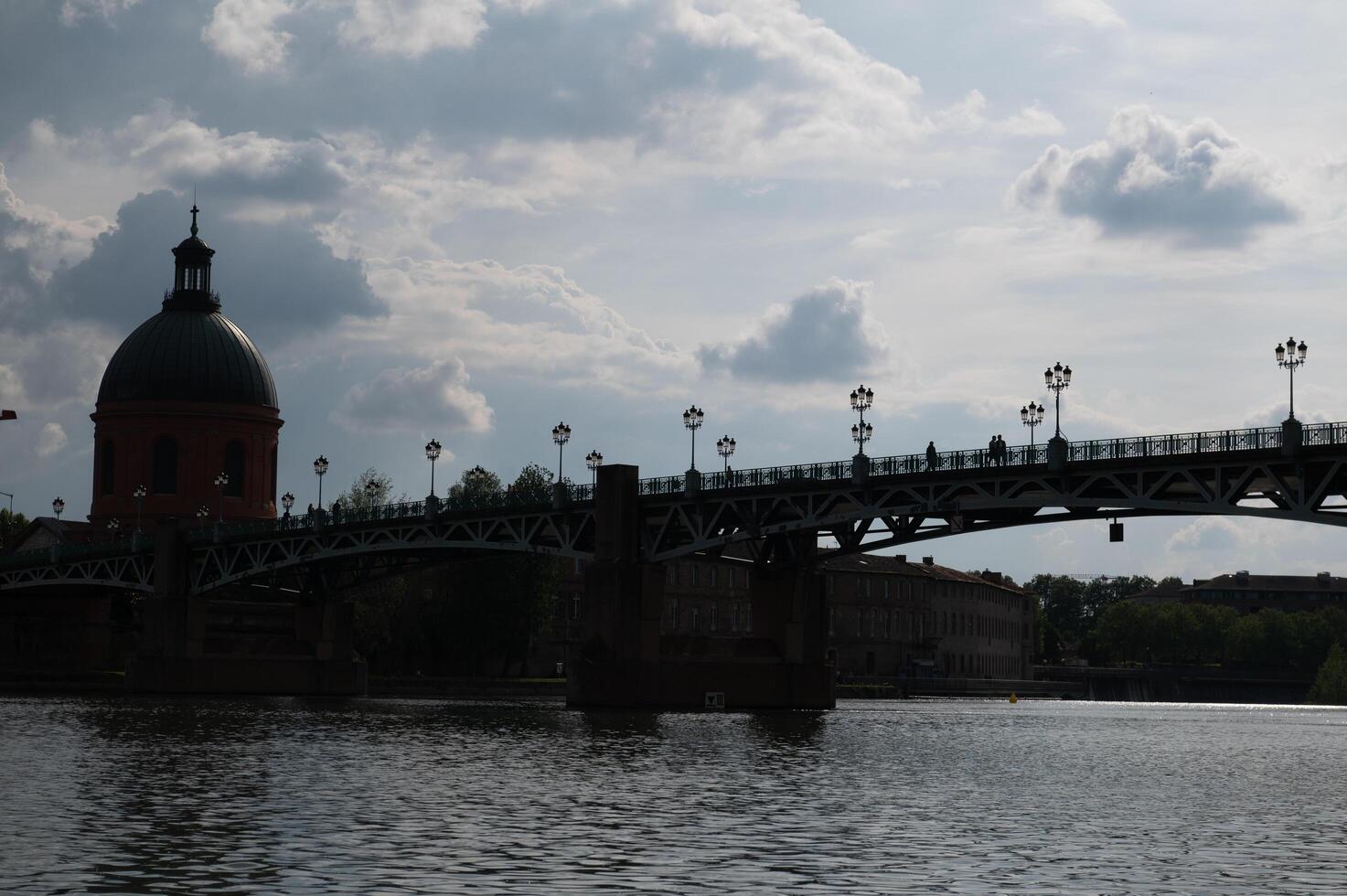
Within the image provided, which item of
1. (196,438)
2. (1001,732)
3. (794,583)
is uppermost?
(196,438)

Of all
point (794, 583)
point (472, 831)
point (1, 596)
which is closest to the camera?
point (472, 831)

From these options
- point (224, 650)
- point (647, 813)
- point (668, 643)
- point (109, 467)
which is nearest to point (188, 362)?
point (109, 467)

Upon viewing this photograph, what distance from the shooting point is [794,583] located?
3656 inches

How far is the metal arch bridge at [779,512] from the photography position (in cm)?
7100

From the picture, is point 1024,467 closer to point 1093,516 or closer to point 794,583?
point 1093,516

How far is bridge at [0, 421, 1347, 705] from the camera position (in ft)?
235

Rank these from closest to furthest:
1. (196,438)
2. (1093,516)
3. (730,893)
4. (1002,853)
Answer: (730,893) → (1002,853) → (1093,516) → (196,438)

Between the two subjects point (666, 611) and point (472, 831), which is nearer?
point (472, 831)

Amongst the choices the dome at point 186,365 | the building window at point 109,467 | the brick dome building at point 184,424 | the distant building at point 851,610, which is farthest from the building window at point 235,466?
the distant building at point 851,610

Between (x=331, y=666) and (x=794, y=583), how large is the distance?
117 ft

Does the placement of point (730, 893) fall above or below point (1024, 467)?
below

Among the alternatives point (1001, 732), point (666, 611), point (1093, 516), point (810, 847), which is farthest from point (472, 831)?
point (666, 611)

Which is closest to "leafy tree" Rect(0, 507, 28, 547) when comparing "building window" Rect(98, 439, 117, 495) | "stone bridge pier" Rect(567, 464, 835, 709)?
"building window" Rect(98, 439, 117, 495)

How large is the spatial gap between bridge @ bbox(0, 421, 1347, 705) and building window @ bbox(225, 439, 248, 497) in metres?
19.3
